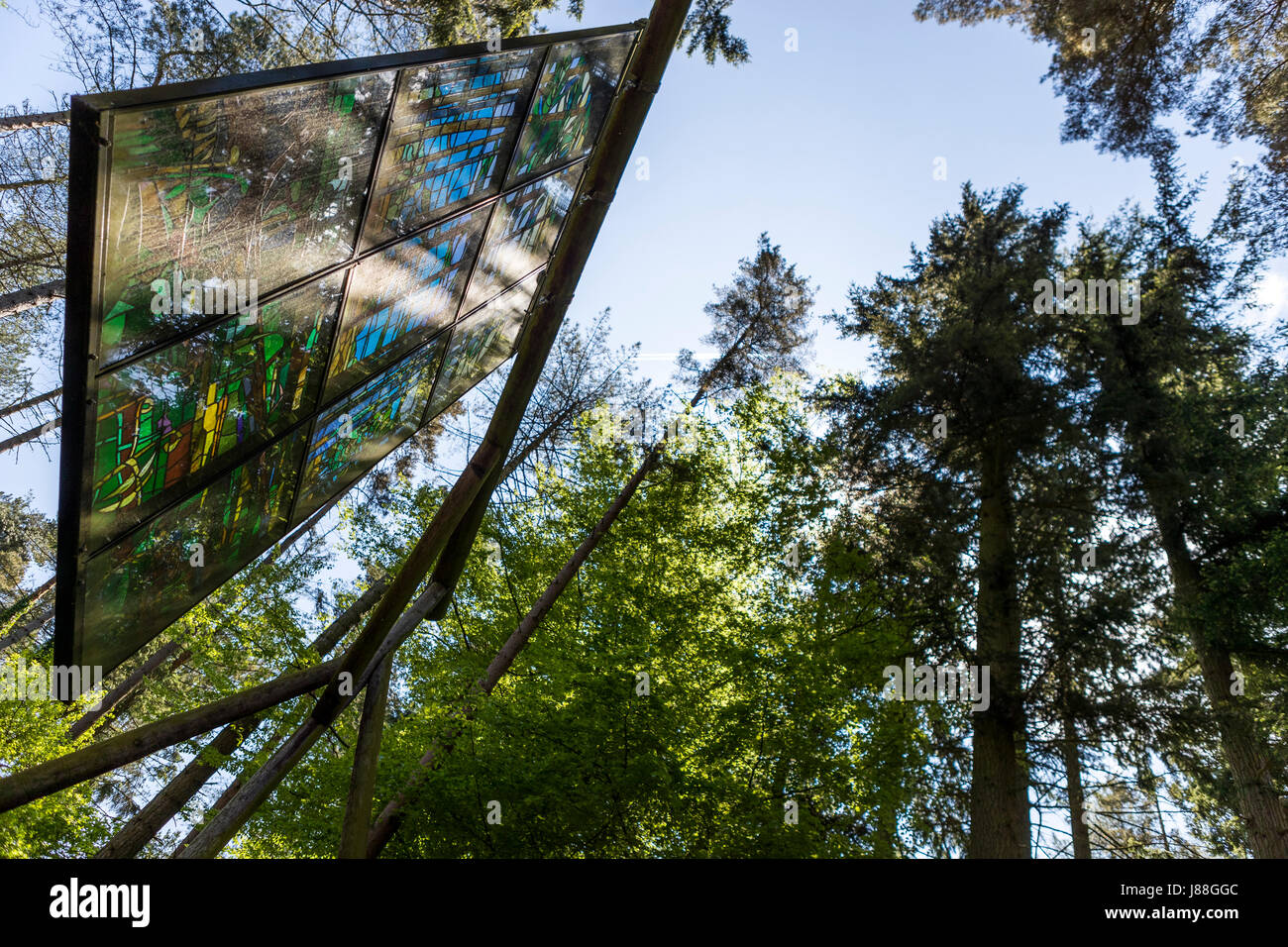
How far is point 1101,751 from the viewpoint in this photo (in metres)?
9.41

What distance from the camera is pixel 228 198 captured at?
2.73m

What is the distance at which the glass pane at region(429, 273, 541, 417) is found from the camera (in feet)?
22.8

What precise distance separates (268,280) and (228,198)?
0.52m

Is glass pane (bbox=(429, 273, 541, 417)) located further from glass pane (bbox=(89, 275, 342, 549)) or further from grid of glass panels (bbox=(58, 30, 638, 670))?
glass pane (bbox=(89, 275, 342, 549))

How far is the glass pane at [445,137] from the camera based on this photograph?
3654 millimetres

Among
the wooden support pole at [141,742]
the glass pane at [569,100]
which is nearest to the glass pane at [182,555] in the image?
the wooden support pole at [141,742]

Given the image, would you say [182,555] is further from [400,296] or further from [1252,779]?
[1252,779]

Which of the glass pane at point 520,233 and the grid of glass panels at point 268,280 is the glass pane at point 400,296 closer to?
the grid of glass panels at point 268,280

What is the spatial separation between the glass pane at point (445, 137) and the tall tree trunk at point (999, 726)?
9100 mm

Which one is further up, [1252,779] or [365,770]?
[365,770]

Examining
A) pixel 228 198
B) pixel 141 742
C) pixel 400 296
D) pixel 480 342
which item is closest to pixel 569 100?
pixel 400 296

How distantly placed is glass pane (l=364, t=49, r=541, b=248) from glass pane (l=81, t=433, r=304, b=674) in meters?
1.64

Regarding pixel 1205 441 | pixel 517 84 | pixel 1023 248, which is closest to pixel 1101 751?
pixel 1205 441
